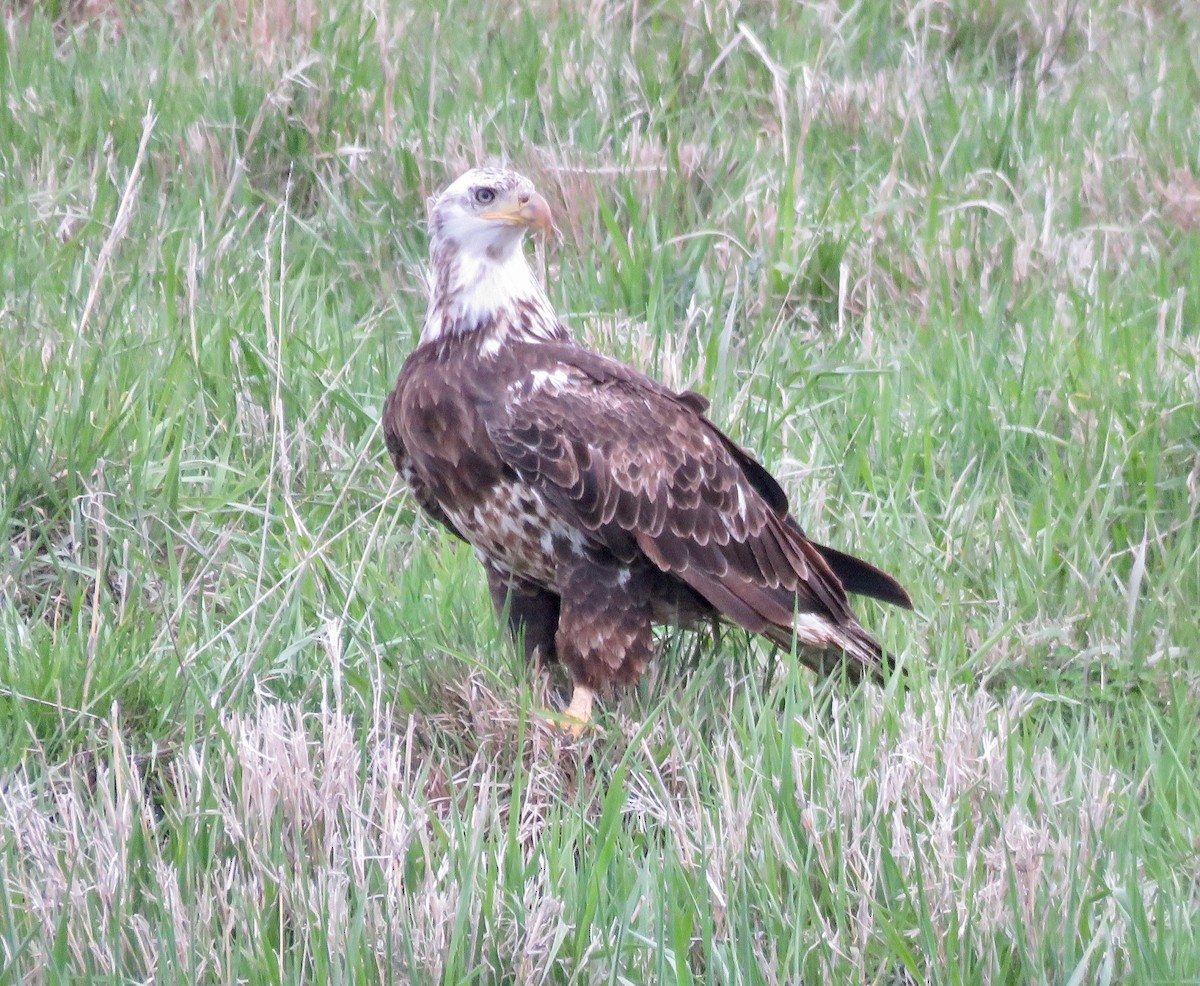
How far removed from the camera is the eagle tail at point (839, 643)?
3.78 meters

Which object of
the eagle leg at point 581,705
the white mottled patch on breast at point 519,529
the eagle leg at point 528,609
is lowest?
the eagle leg at point 581,705

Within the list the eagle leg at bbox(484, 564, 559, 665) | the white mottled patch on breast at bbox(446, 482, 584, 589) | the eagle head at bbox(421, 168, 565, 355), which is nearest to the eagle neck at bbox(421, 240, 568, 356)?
the eagle head at bbox(421, 168, 565, 355)

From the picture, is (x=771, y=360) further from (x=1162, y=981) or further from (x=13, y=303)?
(x=1162, y=981)

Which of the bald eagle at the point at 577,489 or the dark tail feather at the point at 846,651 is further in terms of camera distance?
the dark tail feather at the point at 846,651

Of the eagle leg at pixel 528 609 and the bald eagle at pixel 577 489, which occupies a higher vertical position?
the bald eagle at pixel 577 489

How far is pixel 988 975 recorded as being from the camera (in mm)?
2582

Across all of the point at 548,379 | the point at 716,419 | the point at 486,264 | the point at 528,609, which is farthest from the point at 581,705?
the point at 716,419

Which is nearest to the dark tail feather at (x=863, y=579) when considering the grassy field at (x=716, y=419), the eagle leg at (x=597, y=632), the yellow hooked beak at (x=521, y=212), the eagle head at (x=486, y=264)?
the grassy field at (x=716, y=419)

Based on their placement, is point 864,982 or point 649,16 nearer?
point 864,982

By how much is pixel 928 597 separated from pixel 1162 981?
5.30 feet

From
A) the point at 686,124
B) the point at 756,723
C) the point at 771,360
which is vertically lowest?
the point at 756,723

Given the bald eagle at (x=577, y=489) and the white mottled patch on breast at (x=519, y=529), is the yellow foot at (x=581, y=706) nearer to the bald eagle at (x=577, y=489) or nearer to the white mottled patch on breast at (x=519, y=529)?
the bald eagle at (x=577, y=489)

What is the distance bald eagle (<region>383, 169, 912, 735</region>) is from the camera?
3553mm

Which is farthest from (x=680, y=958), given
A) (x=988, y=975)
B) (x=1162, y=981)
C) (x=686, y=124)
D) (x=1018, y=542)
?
(x=686, y=124)
